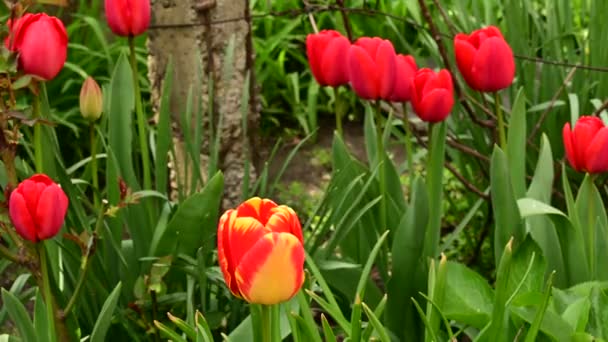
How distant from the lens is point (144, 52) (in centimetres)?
376

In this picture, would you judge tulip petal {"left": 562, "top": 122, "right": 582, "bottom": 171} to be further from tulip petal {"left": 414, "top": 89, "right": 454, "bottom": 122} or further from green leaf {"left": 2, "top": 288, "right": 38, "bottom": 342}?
green leaf {"left": 2, "top": 288, "right": 38, "bottom": 342}

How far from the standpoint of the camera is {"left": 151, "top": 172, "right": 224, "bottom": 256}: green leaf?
195 centimetres

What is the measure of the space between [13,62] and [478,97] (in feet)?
5.09

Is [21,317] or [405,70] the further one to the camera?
[405,70]

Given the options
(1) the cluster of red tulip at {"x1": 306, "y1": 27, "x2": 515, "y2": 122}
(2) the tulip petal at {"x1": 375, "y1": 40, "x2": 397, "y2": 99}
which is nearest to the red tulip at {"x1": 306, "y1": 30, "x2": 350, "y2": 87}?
(1) the cluster of red tulip at {"x1": 306, "y1": 27, "x2": 515, "y2": 122}

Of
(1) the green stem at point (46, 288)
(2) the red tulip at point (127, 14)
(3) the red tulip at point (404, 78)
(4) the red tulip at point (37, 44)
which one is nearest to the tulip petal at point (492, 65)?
(3) the red tulip at point (404, 78)

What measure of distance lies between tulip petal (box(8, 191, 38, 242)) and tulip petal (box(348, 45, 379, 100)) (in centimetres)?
66

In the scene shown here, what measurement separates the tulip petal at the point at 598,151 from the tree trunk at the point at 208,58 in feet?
3.24

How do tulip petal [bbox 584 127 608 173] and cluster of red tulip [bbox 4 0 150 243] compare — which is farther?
tulip petal [bbox 584 127 608 173]

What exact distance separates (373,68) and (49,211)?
0.66m

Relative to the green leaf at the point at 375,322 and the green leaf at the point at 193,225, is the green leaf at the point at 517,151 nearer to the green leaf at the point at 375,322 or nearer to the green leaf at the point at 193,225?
the green leaf at the point at 193,225

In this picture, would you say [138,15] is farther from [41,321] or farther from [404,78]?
[41,321]

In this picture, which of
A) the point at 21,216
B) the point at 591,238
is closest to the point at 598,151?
the point at 591,238

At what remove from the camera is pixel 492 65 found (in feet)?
6.45
